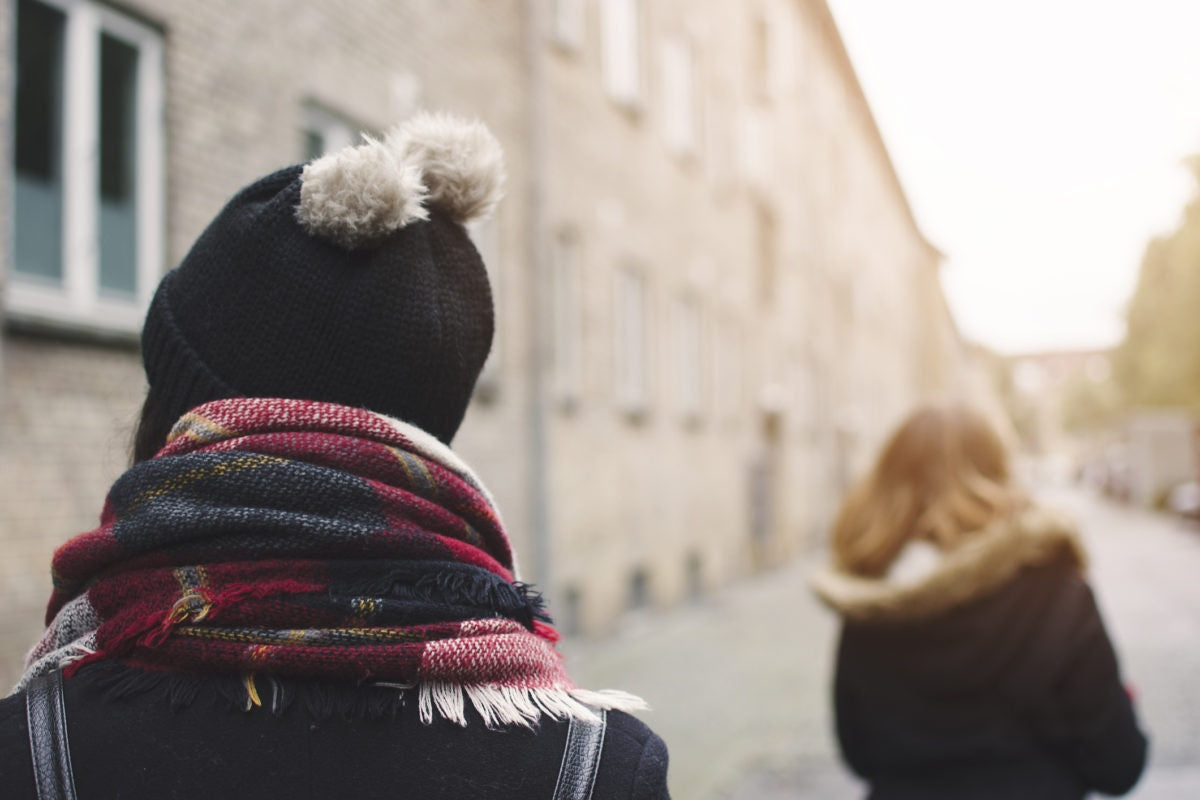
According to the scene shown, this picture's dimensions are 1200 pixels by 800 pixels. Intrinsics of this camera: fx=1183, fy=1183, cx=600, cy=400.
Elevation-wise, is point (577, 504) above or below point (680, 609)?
above

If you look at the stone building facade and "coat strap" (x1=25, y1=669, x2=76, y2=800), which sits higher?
the stone building facade

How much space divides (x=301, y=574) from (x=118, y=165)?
19.3 feet

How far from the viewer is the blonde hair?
3.12 metres

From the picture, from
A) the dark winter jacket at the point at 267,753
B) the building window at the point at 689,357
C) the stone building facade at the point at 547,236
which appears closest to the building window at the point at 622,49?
the stone building facade at the point at 547,236

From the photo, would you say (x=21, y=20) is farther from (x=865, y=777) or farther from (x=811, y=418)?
(x=811, y=418)

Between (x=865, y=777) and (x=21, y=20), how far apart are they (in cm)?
533

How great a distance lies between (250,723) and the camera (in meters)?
1.19

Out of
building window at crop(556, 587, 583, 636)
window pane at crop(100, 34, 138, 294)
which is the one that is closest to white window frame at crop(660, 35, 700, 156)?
building window at crop(556, 587, 583, 636)

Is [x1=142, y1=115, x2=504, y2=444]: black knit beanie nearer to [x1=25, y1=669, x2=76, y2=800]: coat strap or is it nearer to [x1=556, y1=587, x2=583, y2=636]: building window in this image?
[x1=25, y1=669, x2=76, y2=800]: coat strap

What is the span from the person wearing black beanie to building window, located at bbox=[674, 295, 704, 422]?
47.1 feet

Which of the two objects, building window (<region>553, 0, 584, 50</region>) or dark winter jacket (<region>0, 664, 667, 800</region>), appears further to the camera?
building window (<region>553, 0, 584, 50</region>)

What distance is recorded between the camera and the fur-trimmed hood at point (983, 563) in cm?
291

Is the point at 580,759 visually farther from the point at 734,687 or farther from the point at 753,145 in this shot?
the point at 753,145

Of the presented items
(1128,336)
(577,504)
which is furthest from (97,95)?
(1128,336)
